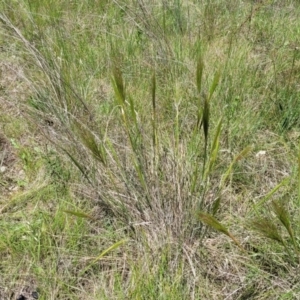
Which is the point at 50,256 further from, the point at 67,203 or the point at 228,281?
the point at 228,281

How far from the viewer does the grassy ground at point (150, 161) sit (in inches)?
55.1

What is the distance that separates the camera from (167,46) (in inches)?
88.6

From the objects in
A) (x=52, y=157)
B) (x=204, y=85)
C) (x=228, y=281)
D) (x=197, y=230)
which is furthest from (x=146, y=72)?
(x=228, y=281)

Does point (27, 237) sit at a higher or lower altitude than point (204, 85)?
lower

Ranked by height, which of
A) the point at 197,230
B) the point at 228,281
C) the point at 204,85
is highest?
the point at 204,85

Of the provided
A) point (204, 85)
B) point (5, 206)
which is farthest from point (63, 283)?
point (204, 85)

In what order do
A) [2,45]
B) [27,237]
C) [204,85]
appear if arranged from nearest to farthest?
[27,237] → [204,85] → [2,45]

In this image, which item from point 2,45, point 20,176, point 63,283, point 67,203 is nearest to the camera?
point 63,283

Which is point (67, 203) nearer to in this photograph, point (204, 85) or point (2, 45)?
point (204, 85)

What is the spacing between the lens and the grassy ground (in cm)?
140

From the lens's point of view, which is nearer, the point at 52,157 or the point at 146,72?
the point at 52,157

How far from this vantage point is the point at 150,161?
1.61m

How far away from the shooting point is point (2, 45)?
2588mm

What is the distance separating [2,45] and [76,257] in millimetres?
1594
